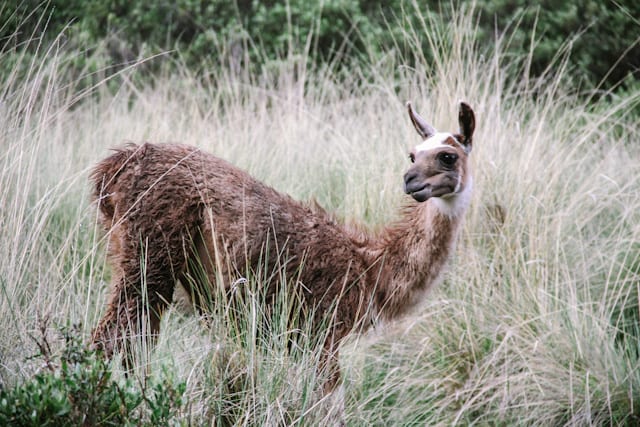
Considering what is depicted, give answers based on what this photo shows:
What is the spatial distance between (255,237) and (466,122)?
4.76 ft

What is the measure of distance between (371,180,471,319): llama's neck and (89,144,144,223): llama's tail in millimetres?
1571

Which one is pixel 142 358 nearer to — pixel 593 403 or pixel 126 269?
pixel 126 269

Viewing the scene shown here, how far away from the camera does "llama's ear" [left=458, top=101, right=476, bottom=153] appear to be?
462 cm

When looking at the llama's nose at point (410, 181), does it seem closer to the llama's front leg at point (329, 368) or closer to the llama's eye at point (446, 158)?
the llama's eye at point (446, 158)

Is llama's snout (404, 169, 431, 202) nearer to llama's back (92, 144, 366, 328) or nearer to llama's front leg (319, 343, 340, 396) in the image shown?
llama's back (92, 144, 366, 328)

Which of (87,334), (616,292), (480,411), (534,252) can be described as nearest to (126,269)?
(87,334)

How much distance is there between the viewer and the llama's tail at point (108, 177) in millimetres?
4438

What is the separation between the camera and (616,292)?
215 inches

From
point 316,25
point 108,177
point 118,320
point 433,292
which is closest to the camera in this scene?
point 118,320

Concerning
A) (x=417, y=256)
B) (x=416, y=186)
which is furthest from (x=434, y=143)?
(x=417, y=256)

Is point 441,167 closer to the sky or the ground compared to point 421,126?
closer to the ground

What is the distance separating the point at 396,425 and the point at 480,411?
766mm

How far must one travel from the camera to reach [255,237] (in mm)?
4508

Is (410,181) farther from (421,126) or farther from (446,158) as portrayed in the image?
(421,126)
